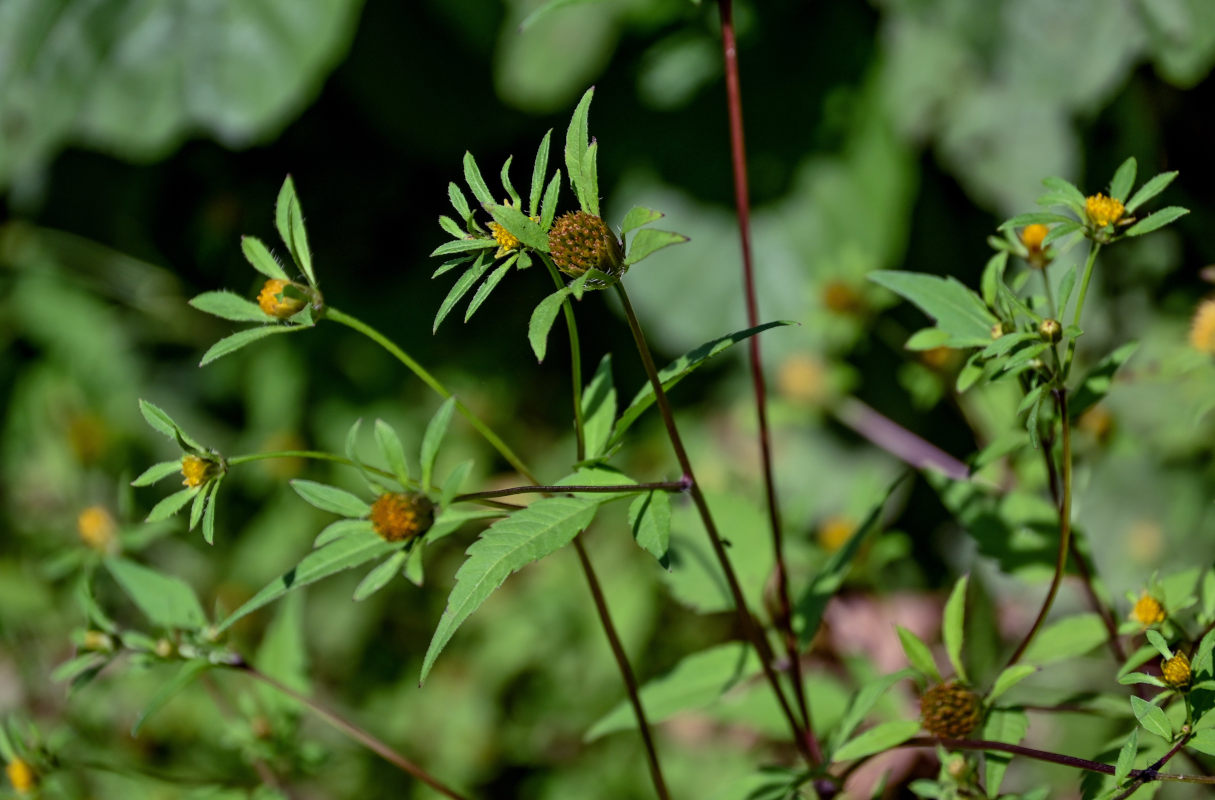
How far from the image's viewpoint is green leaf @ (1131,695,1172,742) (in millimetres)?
503

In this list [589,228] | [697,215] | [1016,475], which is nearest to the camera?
[589,228]

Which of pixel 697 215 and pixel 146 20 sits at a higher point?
pixel 146 20

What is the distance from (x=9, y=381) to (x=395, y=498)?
5.64 ft

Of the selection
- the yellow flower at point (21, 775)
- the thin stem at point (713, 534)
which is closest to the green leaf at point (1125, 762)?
the thin stem at point (713, 534)

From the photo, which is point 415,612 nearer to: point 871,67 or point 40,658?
point 40,658

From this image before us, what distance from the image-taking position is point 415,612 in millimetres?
1691

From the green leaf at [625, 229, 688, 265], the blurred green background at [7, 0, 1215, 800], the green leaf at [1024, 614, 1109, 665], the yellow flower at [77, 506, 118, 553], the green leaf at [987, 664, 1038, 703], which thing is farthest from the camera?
the blurred green background at [7, 0, 1215, 800]

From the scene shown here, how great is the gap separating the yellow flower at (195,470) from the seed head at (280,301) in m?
0.09

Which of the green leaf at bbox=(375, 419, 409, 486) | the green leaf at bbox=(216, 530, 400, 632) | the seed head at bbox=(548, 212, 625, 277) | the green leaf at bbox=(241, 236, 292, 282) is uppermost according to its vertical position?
the seed head at bbox=(548, 212, 625, 277)

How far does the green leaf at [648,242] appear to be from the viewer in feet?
1.52

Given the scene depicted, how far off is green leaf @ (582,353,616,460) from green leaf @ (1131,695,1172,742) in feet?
1.03

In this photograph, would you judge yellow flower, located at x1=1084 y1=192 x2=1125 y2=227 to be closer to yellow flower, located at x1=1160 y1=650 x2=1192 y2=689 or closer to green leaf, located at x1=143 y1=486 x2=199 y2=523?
yellow flower, located at x1=1160 y1=650 x2=1192 y2=689

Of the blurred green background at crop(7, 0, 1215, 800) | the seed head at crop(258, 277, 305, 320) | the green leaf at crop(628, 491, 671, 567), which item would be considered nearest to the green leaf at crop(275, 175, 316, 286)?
the seed head at crop(258, 277, 305, 320)

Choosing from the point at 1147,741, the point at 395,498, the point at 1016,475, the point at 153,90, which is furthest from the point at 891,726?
the point at 153,90
